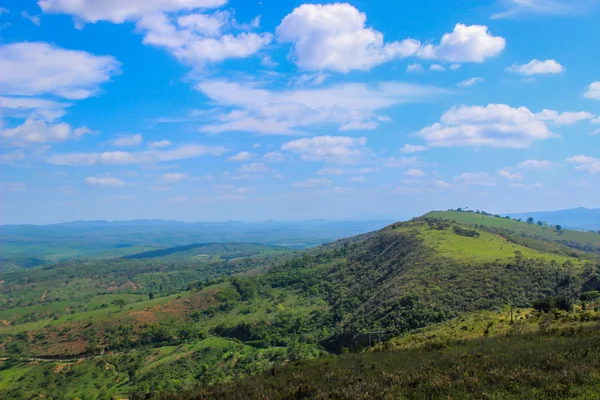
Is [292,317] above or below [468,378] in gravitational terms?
Result: below

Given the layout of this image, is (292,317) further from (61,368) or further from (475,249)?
(61,368)

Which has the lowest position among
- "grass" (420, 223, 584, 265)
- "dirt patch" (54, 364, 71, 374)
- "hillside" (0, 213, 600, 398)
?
"dirt patch" (54, 364, 71, 374)

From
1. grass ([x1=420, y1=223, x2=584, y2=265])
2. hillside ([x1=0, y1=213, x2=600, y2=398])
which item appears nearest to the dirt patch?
hillside ([x1=0, y1=213, x2=600, y2=398])

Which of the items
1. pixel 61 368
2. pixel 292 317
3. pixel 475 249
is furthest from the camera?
pixel 292 317

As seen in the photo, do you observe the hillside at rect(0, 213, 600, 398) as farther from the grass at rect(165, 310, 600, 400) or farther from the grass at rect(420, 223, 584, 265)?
the grass at rect(165, 310, 600, 400)

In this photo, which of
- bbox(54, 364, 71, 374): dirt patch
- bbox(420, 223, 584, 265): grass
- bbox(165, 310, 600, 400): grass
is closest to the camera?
bbox(165, 310, 600, 400): grass

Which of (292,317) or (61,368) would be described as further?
(292,317)

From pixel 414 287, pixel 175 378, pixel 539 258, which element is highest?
pixel 539 258

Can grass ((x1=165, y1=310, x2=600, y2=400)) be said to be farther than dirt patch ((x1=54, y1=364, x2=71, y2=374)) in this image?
No

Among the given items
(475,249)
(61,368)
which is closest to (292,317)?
(475,249)

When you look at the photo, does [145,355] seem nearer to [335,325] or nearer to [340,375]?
[335,325]

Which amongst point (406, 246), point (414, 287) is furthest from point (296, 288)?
point (414, 287)
